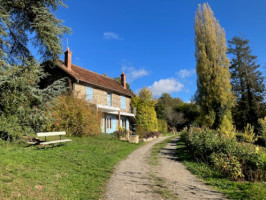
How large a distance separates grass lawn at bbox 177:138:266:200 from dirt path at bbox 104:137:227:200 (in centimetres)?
32

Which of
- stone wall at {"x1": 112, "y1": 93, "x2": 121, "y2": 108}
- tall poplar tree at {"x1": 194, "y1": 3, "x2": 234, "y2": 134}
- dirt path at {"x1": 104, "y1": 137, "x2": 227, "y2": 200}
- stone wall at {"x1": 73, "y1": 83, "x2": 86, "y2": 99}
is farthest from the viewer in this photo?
stone wall at {"x1": 112, "y1": 93, "x2": 121, "y2": 108}

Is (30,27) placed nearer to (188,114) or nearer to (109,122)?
(109,122)

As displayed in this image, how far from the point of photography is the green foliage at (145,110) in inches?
986

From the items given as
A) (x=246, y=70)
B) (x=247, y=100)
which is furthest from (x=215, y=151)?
(x=246, y=70)

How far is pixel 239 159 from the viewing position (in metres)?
6.79

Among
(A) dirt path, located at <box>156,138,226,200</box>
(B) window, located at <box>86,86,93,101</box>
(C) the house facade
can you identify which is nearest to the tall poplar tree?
(C) the house facade

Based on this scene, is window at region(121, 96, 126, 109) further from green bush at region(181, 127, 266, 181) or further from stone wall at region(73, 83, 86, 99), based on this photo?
green bush at region(181, 127, 266, 181)

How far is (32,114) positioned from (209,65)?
54.0 ft

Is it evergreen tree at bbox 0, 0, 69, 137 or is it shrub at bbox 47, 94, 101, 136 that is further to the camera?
shrub at bbox 47, 94, 101, 136

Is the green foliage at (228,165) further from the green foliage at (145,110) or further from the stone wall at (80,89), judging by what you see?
the green foliage at (145,110)

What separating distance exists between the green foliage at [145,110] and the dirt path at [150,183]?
17158 mm

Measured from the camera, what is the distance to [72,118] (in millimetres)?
13984

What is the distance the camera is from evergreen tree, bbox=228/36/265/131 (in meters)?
26.4

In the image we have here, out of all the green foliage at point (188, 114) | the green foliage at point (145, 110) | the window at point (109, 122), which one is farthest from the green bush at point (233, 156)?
the green foliage at point (188, 114)
